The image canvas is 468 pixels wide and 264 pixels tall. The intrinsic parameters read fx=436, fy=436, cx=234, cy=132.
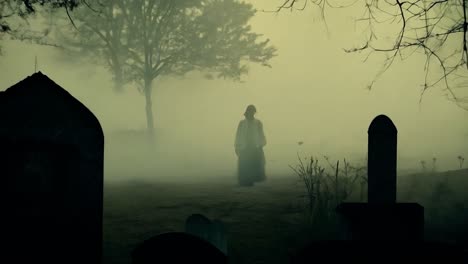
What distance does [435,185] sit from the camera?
28.5 ft

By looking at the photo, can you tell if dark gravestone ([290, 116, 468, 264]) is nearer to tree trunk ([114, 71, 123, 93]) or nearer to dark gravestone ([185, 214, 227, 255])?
dark gravestone ([185, 214, 227, 255])

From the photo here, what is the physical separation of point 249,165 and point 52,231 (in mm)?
9864

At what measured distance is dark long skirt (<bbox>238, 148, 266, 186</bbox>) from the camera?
517 inches

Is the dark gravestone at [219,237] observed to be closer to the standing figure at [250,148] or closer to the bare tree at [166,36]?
the standing figure at [250,148]

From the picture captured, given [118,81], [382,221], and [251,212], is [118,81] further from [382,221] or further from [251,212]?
[382,221]

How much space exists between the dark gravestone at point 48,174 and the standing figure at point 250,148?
9517mm

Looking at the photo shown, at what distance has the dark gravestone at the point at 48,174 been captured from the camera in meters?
3.48

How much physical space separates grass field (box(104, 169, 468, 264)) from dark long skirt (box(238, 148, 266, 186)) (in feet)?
1.74

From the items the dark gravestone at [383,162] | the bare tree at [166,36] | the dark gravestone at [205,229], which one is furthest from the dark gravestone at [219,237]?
the bare tree at [166,36]

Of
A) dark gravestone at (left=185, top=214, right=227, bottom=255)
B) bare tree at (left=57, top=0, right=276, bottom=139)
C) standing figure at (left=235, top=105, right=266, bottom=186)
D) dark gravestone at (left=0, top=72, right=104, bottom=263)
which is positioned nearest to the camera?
dark gravestone at (left=0, top=72, right=104, bottom=263)

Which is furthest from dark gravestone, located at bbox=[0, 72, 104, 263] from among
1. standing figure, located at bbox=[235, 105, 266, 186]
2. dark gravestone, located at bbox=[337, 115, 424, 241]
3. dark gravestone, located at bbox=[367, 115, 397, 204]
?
standing figure, located at bbox=[235, 105, 266, 186]

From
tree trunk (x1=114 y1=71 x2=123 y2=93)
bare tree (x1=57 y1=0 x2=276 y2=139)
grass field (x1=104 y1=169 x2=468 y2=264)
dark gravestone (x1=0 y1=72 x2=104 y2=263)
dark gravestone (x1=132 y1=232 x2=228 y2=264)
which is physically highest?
bare tree (x1=57 y1=0 x2=276 y2=139)

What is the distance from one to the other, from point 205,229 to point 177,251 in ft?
7.80

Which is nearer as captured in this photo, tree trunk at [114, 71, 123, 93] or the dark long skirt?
the dark long skirt
